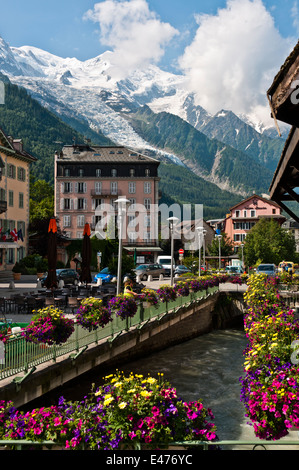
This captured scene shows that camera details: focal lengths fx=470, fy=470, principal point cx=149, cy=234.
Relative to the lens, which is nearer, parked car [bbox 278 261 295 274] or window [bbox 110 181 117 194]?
parked car [bbox 278 261 295 274]

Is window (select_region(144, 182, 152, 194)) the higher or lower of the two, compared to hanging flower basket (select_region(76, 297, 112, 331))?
higher

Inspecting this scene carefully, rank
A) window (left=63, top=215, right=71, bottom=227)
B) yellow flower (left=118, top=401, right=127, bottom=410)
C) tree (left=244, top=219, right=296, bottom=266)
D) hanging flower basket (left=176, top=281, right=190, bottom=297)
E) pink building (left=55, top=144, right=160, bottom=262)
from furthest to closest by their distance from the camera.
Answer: window (left=63, top=215, right=71, bottom=227)
pink building (left=55, top=144, right=160, bottom=262)
tree (left=244, top=219, right=296, bottom=266)
hanging flower basket (left=176, top=281, right=190, bottom=297)
yellow flower (left=118, top=401, right=127, bottom=410)

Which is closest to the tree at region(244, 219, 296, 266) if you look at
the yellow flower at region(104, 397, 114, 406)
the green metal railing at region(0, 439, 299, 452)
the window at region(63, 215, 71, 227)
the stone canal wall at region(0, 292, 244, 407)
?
the stone canal wall at region(0, 292, 244, 407)

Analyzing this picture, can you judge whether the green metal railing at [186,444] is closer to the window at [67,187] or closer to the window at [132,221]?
the window at [132,221]

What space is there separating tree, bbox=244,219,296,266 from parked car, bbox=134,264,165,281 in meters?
17.8

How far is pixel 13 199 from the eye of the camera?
167 ft

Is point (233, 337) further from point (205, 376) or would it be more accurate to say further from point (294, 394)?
point (294, 394)

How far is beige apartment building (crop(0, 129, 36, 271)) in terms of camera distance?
1850 inches

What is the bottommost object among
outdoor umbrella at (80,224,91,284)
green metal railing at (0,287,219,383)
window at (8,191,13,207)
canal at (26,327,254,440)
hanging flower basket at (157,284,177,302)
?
canal at (26,327,254,440)

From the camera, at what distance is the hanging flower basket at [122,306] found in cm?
1606

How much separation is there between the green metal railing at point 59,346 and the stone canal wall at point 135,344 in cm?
17

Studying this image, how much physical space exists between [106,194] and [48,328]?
6317 centimetres

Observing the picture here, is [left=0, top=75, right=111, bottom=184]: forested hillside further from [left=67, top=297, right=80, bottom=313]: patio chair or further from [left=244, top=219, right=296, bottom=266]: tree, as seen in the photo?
[left=67, top=297, right=80, bottom=313]: patio chair

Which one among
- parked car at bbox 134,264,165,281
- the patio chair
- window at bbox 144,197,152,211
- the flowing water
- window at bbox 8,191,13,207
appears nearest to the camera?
the flowing water
